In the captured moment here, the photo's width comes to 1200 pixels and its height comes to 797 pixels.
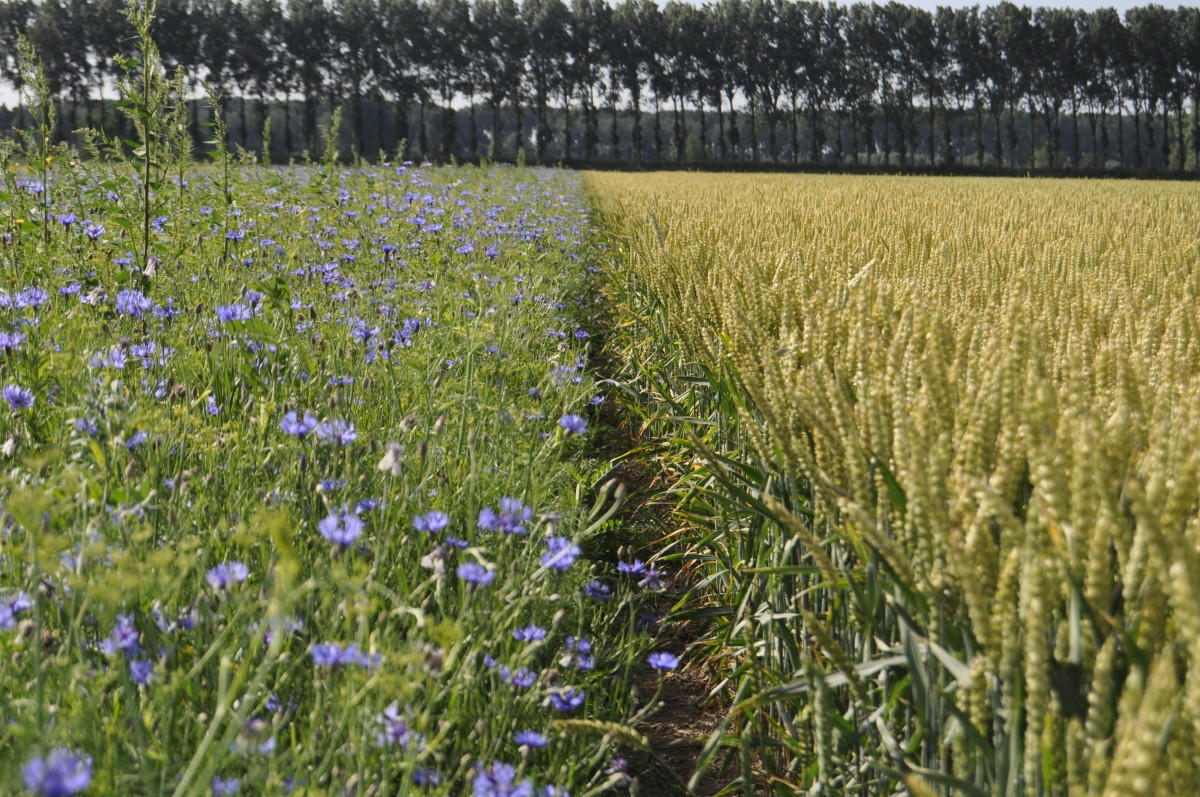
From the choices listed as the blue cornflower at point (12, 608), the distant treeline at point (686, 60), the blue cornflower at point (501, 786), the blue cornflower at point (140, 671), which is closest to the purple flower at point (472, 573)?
the blue cornflower at point (501, 786)

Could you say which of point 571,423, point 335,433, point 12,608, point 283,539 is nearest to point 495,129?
point 571,423

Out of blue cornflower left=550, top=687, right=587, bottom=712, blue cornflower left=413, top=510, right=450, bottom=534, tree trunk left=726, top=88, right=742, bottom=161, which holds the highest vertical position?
tree trunk left=726, top=88, right=742, bottom=161

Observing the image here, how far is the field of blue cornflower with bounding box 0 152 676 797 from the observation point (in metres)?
1.19

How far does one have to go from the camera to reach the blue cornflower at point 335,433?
6.07 ft

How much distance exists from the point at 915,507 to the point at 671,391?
3.04m

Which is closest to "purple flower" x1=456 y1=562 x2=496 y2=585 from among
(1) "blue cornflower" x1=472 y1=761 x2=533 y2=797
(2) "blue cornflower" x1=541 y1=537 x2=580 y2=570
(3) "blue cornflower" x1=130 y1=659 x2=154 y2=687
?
(2) "blue cornflower" x1=541 y1=537 x2=580 y2=570

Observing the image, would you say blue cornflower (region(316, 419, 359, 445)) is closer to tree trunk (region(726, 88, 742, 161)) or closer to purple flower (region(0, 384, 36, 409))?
purple flower (region(0, 384, 36, 409))

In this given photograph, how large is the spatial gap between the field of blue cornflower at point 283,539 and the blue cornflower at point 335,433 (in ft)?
0.05

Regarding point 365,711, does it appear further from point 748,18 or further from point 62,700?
point 748,18

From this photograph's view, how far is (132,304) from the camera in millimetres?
2678

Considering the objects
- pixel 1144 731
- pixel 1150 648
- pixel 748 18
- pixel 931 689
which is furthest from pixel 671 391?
pixel 748 18

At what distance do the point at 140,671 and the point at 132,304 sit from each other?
174cm

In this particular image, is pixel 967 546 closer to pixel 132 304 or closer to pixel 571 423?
pixel 571 423

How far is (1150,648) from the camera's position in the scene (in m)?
0.95
